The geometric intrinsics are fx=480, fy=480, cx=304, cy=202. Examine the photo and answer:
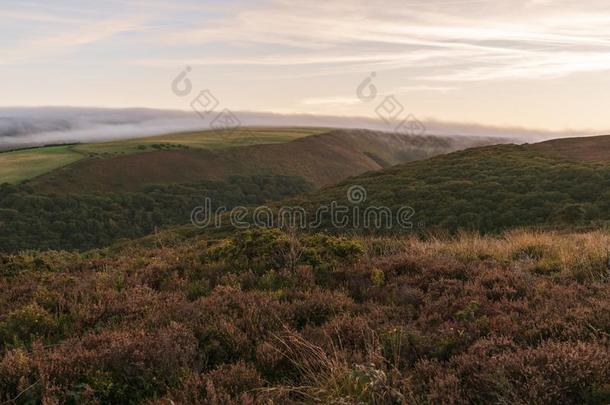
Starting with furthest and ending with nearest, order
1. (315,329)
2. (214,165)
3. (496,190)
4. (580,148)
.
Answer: (214,165) → (580,148) → (496,190) → (315,329)

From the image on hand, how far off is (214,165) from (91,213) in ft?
123

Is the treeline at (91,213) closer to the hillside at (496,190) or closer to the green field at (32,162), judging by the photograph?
the green field at (32,162)

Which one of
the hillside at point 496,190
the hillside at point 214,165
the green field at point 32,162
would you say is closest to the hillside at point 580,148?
the hillside at point 496,190

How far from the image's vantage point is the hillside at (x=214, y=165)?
86.2 m

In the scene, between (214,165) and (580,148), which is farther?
(214,165)

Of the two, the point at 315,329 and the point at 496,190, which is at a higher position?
the point at 315,329

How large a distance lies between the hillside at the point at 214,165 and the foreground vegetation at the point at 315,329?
3127 inches

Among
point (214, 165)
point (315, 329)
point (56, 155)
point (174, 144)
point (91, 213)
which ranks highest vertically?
point (174, 144)

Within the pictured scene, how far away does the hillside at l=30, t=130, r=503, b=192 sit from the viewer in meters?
86.2

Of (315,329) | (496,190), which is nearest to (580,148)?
(496,190)

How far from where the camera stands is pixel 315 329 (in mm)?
6734

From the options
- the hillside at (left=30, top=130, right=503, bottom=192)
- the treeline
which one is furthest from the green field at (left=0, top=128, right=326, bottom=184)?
the treeline

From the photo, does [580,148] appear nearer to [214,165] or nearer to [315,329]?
[315,329]

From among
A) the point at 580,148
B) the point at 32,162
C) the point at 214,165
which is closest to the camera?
the point at 580,148
